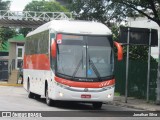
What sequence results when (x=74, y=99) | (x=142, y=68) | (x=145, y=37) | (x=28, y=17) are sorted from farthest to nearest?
(x=28, y=17), (x=142, y=68), (x=145, y=37), (x=74, y=99)

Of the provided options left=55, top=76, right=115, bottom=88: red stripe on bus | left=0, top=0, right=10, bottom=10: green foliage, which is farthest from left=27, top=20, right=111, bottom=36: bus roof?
left=0, top=0, right=10, bottom=10: green foliage

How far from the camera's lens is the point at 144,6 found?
2389 centimetres

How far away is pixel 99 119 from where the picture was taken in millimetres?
16172

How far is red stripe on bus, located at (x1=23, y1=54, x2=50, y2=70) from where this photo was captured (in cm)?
2195

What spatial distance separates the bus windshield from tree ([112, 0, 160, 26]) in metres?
3.78

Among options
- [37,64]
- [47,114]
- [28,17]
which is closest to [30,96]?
[37,64]

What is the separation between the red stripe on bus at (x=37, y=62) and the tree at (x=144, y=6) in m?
4.38

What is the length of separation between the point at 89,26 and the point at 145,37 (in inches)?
174

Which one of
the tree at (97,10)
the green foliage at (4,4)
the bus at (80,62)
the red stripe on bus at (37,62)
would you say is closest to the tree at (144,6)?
the tree at (97,10)

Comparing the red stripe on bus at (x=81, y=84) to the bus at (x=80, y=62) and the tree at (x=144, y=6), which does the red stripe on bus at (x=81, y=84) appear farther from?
the tree at (x=144, y=6)

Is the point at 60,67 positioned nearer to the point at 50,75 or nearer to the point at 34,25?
the point at 50,75

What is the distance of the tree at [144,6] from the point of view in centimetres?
2334

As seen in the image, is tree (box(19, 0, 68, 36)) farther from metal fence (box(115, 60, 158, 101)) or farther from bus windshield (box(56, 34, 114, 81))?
bus windshield (box(56, 34, 114, 81))

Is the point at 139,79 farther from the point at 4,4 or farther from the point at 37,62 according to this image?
the point at 4,4
